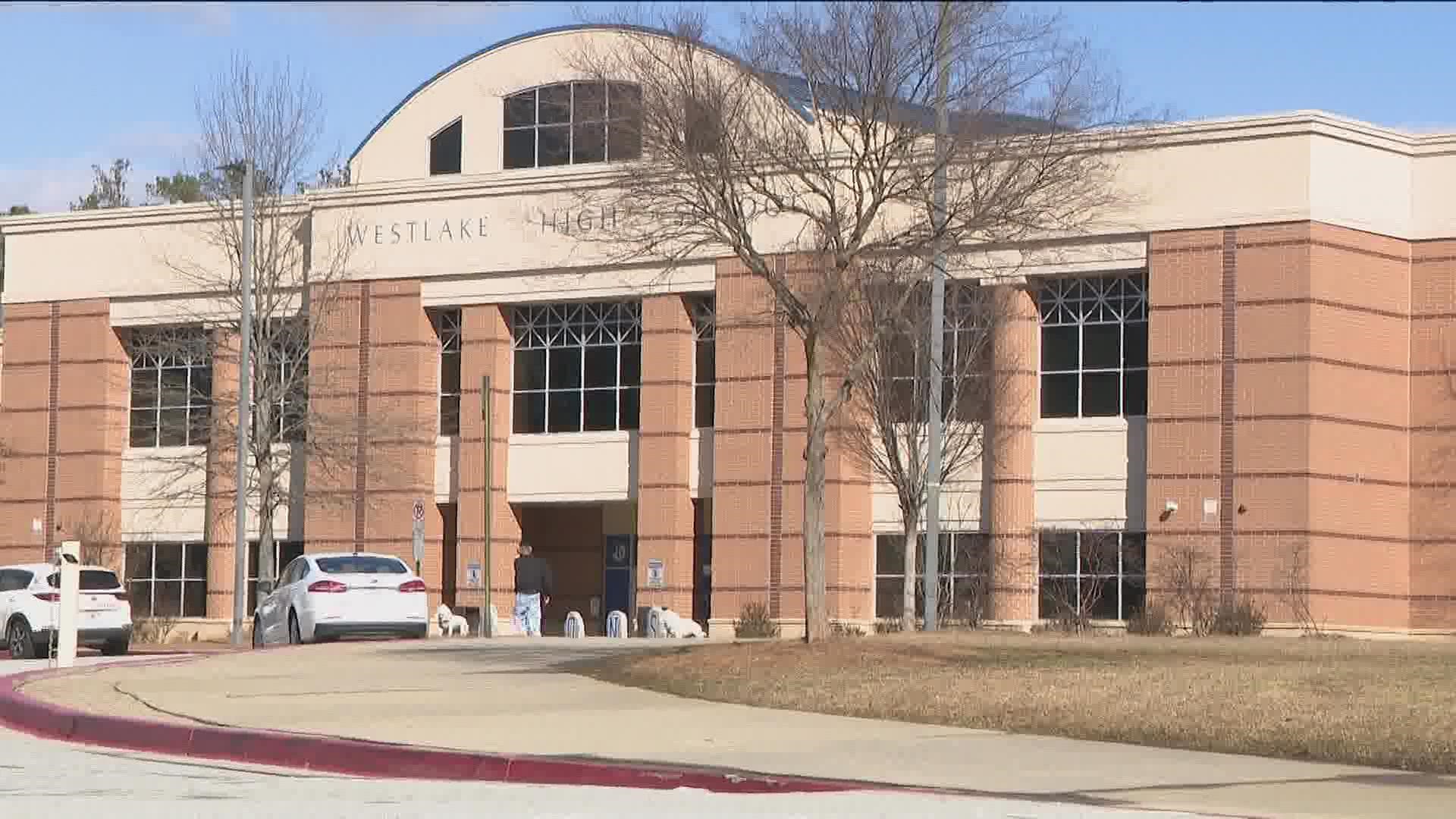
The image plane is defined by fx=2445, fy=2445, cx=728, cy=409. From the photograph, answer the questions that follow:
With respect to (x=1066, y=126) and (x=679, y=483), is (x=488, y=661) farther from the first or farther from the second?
(x=679, y=483)

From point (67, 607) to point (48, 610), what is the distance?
23.0ft

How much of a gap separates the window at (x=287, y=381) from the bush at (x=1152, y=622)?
18706mm

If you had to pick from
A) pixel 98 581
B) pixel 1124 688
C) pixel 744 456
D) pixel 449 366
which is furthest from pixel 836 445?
pixel 1124 688

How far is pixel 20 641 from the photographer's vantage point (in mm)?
35312

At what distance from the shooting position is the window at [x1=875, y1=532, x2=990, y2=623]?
46.2m

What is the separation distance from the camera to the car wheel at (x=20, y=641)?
35.2 m

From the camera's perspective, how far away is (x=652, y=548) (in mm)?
50156

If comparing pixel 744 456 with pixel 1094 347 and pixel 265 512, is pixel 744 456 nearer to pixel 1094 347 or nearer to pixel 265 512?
pixel 1094 347

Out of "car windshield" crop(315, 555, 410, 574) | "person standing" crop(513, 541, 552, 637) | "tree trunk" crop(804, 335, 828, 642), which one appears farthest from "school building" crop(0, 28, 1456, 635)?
"tree trunk" crop(804, 335, 828, 642)

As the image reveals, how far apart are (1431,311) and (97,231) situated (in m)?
30.7

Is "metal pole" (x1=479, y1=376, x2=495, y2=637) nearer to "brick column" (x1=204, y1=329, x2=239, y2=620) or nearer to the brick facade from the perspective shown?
the brick facade

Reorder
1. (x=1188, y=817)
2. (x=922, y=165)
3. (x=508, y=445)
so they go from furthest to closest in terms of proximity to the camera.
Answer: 1. (x=508, y=445)
2. (x=922, y=165)
3. (x=1188, y=817)

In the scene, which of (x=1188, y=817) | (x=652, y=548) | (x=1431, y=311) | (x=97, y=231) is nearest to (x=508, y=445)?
(x=652, y=548)

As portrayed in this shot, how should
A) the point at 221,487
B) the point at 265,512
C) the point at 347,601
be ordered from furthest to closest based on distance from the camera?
the point at 221,487 < the point at 265,512 < the point at 347,601
